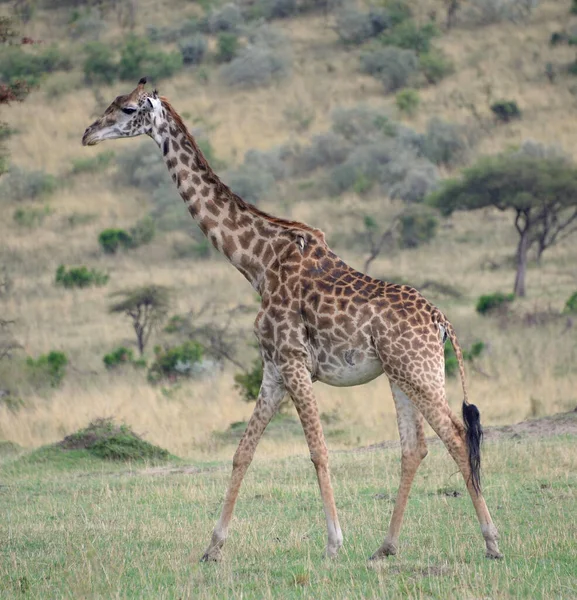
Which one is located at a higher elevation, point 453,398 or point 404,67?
point 404,67

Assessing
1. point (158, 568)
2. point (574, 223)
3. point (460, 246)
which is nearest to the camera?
point (158, 568)

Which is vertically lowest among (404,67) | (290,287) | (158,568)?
(158,568)

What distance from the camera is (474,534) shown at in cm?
776

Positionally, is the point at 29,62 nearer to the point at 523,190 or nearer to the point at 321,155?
the point at 321,155

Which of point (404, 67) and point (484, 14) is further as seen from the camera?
point (484, 14)

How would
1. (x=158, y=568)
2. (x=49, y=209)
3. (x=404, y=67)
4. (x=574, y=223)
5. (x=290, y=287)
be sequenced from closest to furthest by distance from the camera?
(x=158, y=568)
(x=290, y=287)
(x=574, y=223)
(x=49, y=209)
(x=404, y=67)

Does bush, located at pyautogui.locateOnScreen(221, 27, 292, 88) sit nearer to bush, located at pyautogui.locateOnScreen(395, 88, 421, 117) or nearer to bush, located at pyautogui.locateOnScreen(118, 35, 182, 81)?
bush, located at pyautogui.locateOnScreen(118, 35, 182, 81)

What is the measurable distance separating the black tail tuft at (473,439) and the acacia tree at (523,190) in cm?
2072

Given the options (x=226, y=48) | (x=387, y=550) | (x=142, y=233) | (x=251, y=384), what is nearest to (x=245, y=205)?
(x=387, y=550)

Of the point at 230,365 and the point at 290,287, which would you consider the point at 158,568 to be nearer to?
the point at 290,287

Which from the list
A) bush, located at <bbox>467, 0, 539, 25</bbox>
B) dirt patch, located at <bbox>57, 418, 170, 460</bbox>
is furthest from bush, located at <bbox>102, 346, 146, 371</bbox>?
bush, located at <bbox>467, 0, 539, 25</bbox>

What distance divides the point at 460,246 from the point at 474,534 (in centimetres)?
2374

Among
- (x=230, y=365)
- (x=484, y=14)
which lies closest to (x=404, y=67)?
(x=484, y=14)

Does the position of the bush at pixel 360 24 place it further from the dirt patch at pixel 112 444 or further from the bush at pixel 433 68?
the dirt patch at pixel 112 444
